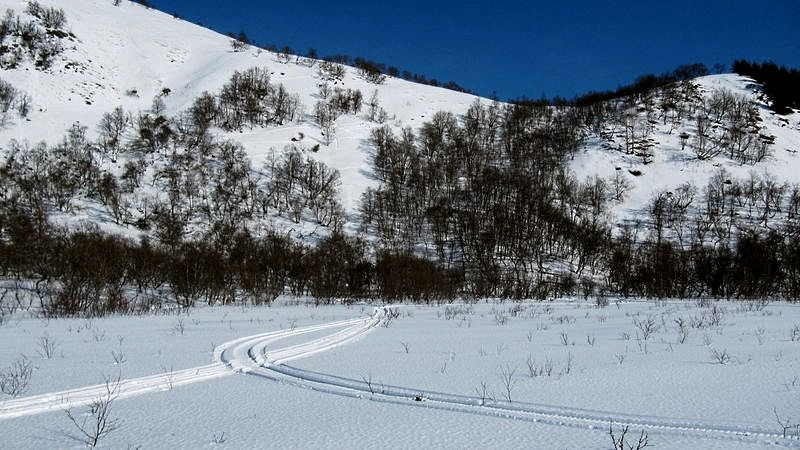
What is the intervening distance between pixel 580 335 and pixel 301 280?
3294 centimetres

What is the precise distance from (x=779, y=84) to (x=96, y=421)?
114041 millimetres

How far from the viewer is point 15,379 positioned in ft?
20.5

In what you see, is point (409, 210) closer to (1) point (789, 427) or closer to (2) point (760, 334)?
(2) point (760, 334)

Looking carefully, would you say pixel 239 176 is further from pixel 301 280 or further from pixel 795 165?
pixel 795 165

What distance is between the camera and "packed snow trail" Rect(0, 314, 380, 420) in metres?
5.30

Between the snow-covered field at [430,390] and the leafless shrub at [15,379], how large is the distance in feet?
0.38

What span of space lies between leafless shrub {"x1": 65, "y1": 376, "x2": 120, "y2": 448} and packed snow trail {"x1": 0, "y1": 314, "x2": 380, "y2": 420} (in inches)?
5.5

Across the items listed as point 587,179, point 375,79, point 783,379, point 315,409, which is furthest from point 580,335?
point 375,79

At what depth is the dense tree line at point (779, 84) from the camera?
87.6 metres

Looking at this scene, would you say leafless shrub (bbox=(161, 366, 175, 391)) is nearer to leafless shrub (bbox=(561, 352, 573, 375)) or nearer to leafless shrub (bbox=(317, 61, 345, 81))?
leafless shrub (bbox=(561, 352, 573, 375))

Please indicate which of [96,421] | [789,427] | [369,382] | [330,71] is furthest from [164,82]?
[789,427]

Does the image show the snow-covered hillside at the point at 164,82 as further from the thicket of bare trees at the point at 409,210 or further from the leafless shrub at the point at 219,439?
the leafless shrub at the point at 219,439

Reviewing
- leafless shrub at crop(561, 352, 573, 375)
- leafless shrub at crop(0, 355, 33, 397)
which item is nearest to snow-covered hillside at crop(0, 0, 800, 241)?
leafless shrub at crop(0, 355, 33, 397)

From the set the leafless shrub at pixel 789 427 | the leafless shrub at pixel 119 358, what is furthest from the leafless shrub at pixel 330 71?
the leafless shrub at pixel 789 427
